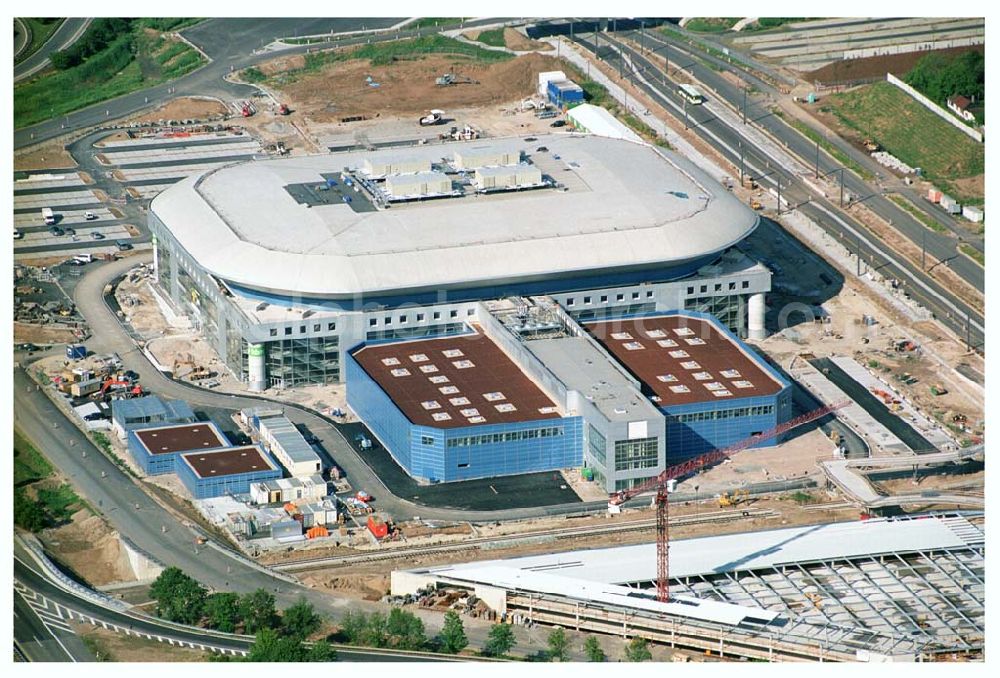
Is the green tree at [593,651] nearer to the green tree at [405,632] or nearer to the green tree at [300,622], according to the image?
the green tree at [405,632]

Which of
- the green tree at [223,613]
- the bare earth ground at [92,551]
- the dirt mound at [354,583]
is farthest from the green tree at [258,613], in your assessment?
the bare earth ground at [92,551]

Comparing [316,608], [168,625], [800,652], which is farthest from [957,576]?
[168,625]

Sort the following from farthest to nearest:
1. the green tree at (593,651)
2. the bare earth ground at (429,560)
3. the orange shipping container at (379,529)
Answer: the orange shipping container at (379,529)
the bare earth ground at (429,560)
the green tree at (593,651)

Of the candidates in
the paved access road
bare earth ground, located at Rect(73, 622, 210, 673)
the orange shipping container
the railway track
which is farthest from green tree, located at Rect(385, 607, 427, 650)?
the paved access road

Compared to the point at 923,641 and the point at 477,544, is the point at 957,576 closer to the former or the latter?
the point at 923,641

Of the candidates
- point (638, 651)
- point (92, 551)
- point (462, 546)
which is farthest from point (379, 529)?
point (638, 651)

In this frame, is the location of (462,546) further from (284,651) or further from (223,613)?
(284,651)
